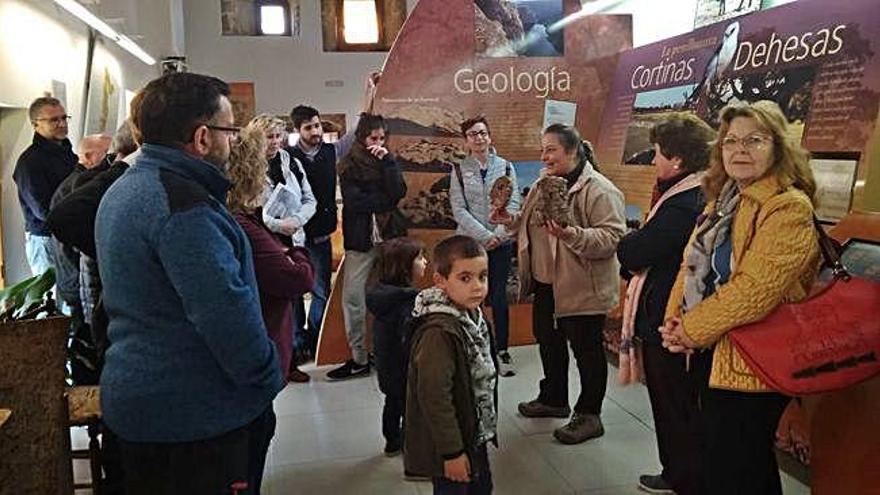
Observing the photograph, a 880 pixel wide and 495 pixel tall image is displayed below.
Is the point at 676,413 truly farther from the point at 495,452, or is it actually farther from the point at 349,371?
the point at 349,371

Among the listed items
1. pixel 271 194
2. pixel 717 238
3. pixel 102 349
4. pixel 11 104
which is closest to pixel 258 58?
pixel 11 104

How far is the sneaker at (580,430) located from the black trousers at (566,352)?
0.11 ft

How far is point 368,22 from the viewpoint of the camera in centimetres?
1023

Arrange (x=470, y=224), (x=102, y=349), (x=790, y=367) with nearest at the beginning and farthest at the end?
(x=790, y=367) < (x=102, y=349) < (x=470, y=224)

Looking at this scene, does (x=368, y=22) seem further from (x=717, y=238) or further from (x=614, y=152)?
(x=717, y=238)

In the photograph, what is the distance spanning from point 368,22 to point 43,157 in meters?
6.74

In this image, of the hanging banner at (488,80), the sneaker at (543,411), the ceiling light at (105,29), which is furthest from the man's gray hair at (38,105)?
the sneaker at (543,411)

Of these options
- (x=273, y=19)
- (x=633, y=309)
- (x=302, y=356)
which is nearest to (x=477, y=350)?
(x=633, y=309)

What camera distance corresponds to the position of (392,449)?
3342 millimetres

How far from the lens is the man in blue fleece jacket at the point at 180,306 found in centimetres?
157

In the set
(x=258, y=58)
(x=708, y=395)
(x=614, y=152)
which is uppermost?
(x=258, y=58)

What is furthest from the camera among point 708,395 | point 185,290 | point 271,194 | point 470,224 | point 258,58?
point 258,58

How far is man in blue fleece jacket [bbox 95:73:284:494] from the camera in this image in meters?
1.57

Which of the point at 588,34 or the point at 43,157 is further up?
the point at 588,34
